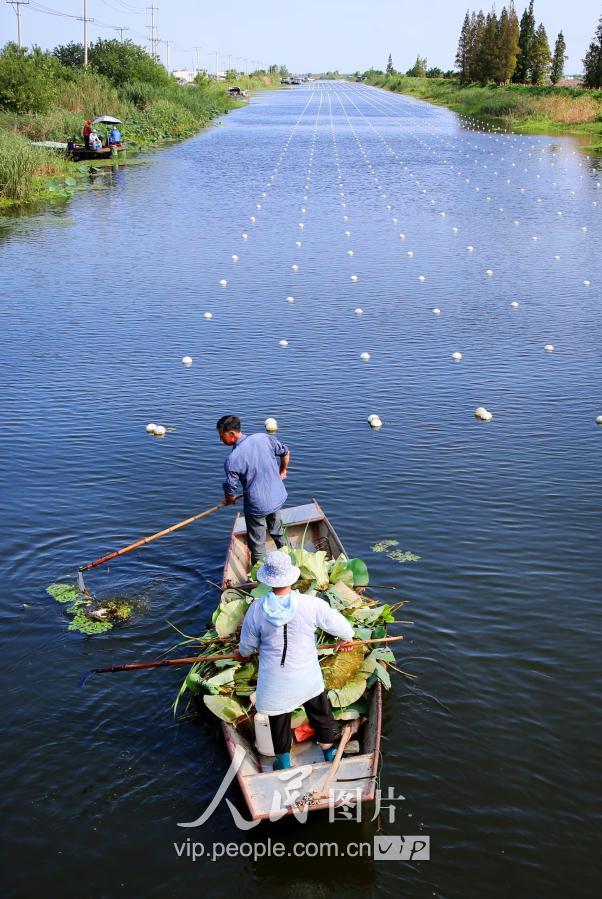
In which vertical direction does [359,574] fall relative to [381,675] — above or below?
above

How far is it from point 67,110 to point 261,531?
5683 cm

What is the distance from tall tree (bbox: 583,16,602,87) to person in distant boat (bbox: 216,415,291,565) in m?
88.3

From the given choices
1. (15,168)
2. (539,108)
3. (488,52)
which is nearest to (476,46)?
(488,52)

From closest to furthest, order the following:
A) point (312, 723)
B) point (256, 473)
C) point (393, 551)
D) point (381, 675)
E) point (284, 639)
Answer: point (284, 639) < point (312, 723) < point (381, 675) < point (256, 473) < point (393, 551)

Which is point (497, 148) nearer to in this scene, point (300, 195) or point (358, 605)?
point (300, 195)

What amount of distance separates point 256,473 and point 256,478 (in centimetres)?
7

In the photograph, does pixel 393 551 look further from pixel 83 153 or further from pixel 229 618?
pixel 83 153

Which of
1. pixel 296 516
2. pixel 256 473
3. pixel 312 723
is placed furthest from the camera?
pixel 296 516

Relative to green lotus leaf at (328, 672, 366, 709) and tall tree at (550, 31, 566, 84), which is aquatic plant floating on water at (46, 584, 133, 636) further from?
tall tree at (550, 31, 566, 84)

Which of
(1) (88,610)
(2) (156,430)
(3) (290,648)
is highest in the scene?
(3) (290,648)

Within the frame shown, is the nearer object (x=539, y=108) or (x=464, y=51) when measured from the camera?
(x=539, y=108)

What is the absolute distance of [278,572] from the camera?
6.94 meters

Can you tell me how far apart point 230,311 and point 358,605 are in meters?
14.8

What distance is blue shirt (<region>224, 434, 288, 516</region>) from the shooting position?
32.5 feet
